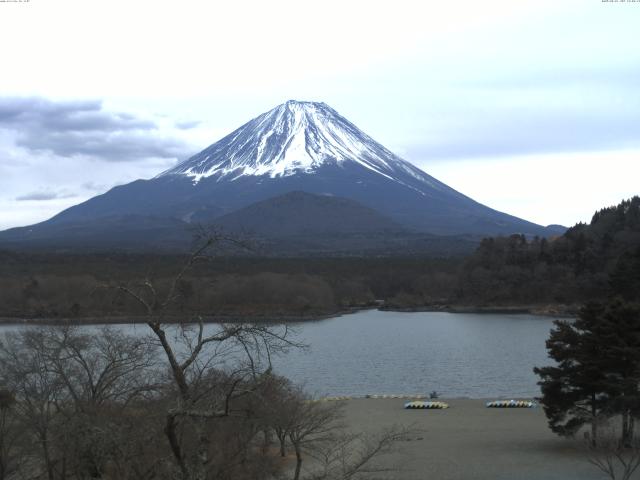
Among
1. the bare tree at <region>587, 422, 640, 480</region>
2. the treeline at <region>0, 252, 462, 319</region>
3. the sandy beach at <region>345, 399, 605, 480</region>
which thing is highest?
the treeline at <region>0, 252, 462, 319</region>

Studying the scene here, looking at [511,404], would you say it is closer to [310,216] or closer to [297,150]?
[310,216]

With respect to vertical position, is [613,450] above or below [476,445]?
above

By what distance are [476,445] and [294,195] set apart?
4882 inches

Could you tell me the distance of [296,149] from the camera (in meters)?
171

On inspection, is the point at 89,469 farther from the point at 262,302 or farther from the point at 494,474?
the point at 262,302

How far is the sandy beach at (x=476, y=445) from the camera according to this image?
49.7ft

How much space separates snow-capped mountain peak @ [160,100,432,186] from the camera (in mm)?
167875

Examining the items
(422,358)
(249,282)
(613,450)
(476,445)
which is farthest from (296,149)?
Answer: (613,450)

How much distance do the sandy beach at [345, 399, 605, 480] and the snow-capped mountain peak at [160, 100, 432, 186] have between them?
14374 centimetres

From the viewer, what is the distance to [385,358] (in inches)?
1391

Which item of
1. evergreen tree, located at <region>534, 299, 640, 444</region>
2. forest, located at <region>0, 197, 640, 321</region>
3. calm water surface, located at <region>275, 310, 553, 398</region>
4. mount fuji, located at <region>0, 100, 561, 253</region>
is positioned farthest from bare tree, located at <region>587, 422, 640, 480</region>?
mount fuji, located at <region>0, 100, 561, 253</region>

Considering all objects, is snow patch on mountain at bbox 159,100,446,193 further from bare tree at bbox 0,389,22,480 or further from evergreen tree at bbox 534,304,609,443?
bare tree at bbox 0,389,22,480

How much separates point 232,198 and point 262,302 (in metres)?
91.2

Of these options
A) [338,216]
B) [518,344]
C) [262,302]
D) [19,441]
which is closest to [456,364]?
[518,344]
